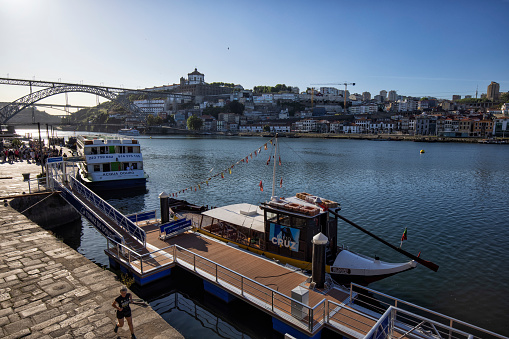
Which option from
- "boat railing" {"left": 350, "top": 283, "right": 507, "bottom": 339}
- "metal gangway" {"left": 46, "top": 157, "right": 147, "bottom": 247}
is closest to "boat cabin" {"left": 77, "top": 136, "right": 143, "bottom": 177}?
"metal gangway" {"left": 46, "top": 157, "right": 147, "bottom": 247}

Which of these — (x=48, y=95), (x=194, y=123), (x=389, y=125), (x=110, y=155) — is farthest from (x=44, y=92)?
(x=389, y=125)

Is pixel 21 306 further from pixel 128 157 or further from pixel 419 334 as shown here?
pixel 128 157

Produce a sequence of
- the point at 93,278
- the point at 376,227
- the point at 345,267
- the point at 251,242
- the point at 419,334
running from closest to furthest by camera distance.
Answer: the point at 419,334 → the point at 93,278 → the point at 345,267 → the point at 251,242 → the point at 376,227

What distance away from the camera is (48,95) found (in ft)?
466

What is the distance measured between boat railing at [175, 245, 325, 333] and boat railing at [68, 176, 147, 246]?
7.41 ft

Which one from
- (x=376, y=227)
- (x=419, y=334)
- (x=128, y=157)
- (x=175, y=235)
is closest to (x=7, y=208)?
(x=175, y=235)

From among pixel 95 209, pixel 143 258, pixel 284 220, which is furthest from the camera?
pixel 95 209

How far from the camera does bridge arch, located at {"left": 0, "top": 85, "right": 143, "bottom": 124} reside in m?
124

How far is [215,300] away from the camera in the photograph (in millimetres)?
11969

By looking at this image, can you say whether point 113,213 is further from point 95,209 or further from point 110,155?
point 110,155

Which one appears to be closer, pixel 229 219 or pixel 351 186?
pixel 229 219

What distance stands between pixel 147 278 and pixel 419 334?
969cm

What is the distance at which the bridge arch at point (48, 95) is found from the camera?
4872 inches

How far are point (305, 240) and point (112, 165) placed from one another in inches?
1081
